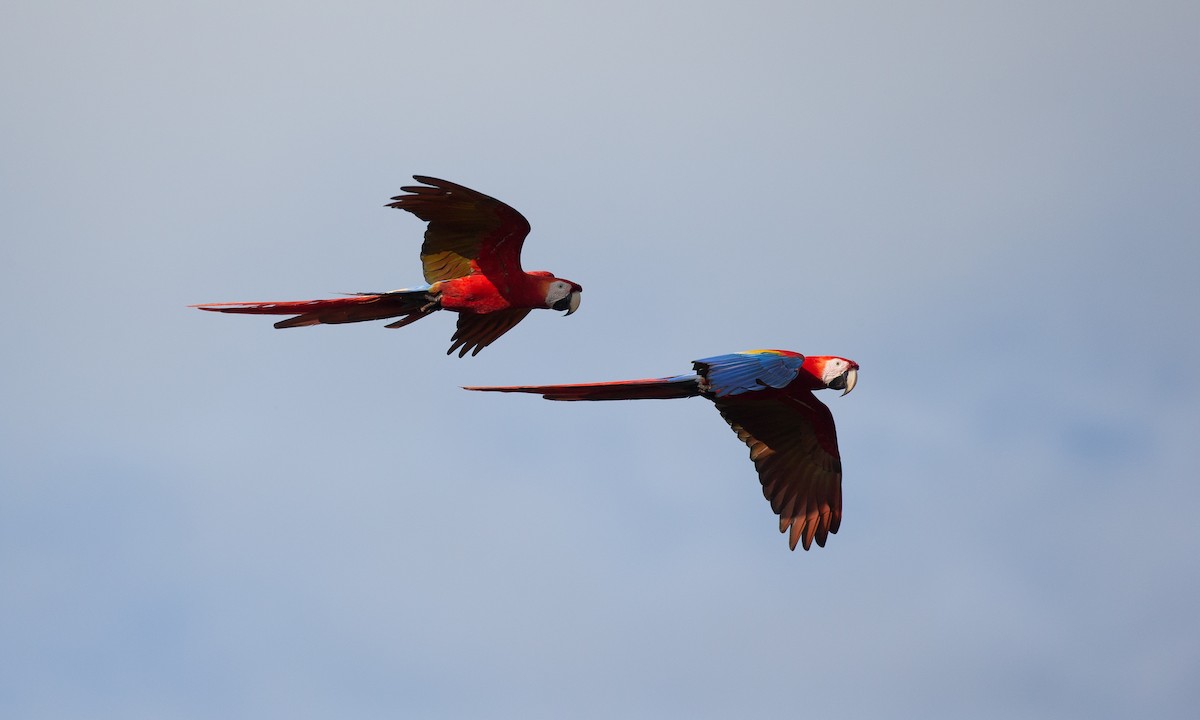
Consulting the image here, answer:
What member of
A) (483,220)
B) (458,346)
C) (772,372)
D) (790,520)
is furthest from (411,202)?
(790,520)

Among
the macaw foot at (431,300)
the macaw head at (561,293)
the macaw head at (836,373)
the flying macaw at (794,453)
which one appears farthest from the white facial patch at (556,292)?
the macaw head at (836,373)

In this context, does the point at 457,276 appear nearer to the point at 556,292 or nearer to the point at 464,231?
the point at 464,231

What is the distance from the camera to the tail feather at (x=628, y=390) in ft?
37.5

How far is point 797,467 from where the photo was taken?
13.1 m

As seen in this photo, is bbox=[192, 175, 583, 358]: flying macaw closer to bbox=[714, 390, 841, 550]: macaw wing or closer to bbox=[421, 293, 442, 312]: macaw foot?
bbox=[421, 293, 442, 312]: macaw foot

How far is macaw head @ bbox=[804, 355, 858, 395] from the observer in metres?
12.0

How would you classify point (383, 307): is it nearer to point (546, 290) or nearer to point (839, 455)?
point (546, 290)

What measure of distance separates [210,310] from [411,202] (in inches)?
65.0

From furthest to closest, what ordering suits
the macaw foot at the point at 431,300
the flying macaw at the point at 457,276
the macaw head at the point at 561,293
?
the macaw head at the point at 561,293, the macaw foot at the point at 431,300, the flying macaw at the point at 457,276

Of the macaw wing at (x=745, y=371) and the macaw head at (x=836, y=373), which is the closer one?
the macaw wing at (x=745, y=371)

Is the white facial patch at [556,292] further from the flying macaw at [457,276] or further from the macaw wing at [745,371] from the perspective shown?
the macaw wing at [745,371]

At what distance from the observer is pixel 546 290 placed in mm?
12594

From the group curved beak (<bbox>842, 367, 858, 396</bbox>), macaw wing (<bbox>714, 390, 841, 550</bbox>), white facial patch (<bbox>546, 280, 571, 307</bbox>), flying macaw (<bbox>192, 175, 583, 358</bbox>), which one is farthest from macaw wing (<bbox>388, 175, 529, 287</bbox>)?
curved beak (<bbox>842, 367, 858, 396</bbox>)

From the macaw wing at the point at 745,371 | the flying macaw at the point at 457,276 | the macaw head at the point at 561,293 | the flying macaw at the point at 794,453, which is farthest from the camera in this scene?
the flying macaw at the point at 794,453
